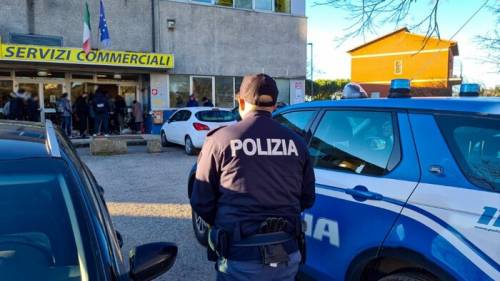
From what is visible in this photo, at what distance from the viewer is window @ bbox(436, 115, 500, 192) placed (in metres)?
2.43

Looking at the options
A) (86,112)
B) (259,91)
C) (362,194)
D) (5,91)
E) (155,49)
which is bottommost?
(362,194)

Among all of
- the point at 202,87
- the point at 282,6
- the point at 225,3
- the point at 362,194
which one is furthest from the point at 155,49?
the point at 362,194

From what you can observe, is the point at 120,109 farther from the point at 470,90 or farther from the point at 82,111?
the point at 470,90

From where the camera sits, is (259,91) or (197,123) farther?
(197,123)

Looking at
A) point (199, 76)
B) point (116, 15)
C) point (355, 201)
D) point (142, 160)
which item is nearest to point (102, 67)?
point (116, 15)

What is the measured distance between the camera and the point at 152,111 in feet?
59.6

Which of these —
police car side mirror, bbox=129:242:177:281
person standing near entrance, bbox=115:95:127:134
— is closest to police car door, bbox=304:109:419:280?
police car side mirror, bbox=129:242:177:281

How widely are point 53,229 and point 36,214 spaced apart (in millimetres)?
121

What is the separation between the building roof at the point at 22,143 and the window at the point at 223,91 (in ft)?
55.9

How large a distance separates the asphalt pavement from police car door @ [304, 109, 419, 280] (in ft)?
5.02

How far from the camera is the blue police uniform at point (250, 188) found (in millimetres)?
2244

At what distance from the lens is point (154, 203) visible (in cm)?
705

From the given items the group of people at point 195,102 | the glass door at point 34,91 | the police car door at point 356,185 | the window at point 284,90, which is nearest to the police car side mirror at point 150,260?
the police car door at point 356,185

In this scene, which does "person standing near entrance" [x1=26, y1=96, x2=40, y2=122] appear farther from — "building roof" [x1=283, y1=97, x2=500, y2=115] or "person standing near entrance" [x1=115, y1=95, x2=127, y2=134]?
"building roof" [x1=283, y1=97, x2=500, y2=115]
